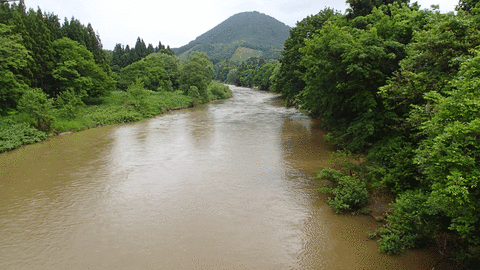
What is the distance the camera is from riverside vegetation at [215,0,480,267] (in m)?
Result: 5.86

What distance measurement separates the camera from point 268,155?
18.2 metres

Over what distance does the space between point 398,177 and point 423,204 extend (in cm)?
317

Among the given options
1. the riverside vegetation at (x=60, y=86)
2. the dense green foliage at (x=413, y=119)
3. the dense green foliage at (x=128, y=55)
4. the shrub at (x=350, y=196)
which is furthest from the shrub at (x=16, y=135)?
the dense green foliage at (x=128, y=55)

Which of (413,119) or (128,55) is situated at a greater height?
(128,55)

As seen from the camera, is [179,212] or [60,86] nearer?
[179,212]

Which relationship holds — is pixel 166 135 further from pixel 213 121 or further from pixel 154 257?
pixel 154 257

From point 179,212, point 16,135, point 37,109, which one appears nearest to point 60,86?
A: point 37,109

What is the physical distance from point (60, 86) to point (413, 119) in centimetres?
3694

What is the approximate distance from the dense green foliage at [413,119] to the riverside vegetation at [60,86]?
22.2m

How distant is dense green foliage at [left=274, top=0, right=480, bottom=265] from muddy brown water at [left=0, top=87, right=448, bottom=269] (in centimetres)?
112

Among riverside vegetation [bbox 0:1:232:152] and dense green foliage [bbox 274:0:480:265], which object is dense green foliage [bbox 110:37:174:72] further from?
dense green foliage [bbox 274:0:480:265]

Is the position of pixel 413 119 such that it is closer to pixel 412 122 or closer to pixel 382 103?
pixel 412 122

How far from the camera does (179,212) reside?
11.3 meters

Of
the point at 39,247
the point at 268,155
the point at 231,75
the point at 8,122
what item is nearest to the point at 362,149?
the point at 268,155
